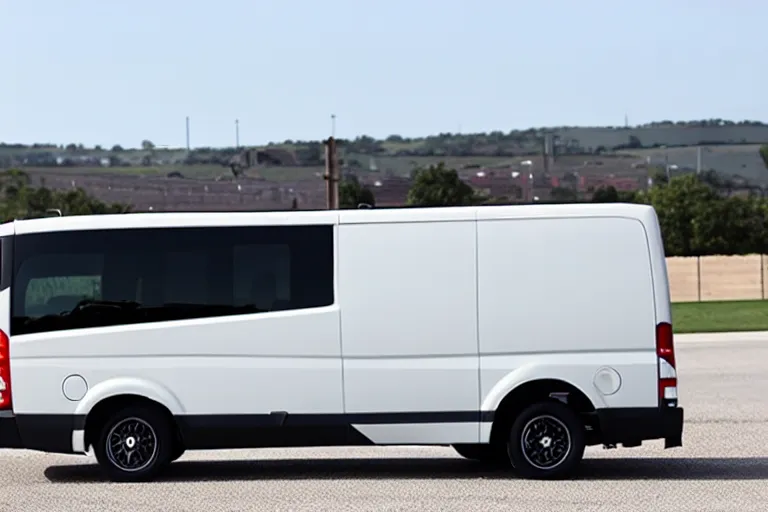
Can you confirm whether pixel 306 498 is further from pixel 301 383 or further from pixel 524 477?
pixel 524 477

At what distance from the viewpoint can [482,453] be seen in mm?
12500

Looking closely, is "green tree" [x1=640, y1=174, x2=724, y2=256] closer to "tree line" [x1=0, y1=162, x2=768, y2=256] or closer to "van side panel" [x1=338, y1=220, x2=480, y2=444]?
"tree line" [x1=0, y1=162, x2=768, y2=256]

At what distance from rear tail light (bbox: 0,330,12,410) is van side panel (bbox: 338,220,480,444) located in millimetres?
2592

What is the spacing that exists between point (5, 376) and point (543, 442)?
4.19 m

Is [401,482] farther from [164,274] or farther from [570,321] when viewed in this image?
[164,274]

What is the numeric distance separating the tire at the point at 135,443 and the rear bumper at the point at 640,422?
3394mm

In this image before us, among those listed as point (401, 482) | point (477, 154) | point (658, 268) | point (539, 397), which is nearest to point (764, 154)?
point (477, 154)

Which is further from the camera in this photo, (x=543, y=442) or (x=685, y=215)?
(x=685, y=215)

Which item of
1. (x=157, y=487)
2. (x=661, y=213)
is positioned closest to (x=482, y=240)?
(x=157, y=487)

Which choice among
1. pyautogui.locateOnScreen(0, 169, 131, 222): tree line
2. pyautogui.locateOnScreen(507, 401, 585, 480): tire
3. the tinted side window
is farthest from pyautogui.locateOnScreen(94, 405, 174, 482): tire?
pyautogui.locateOnScreen(0, 169, 131, 222): tree line

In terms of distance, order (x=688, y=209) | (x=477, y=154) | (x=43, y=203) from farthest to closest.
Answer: (x=477, y=154), (x=688, y=209), (x=43, y=203)

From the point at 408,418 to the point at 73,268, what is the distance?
2.87 meters

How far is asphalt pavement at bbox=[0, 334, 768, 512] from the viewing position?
1012 centimetres

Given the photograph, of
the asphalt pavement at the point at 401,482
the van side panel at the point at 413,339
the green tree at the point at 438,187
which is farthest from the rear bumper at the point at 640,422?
the green tree at the point at 438,187
